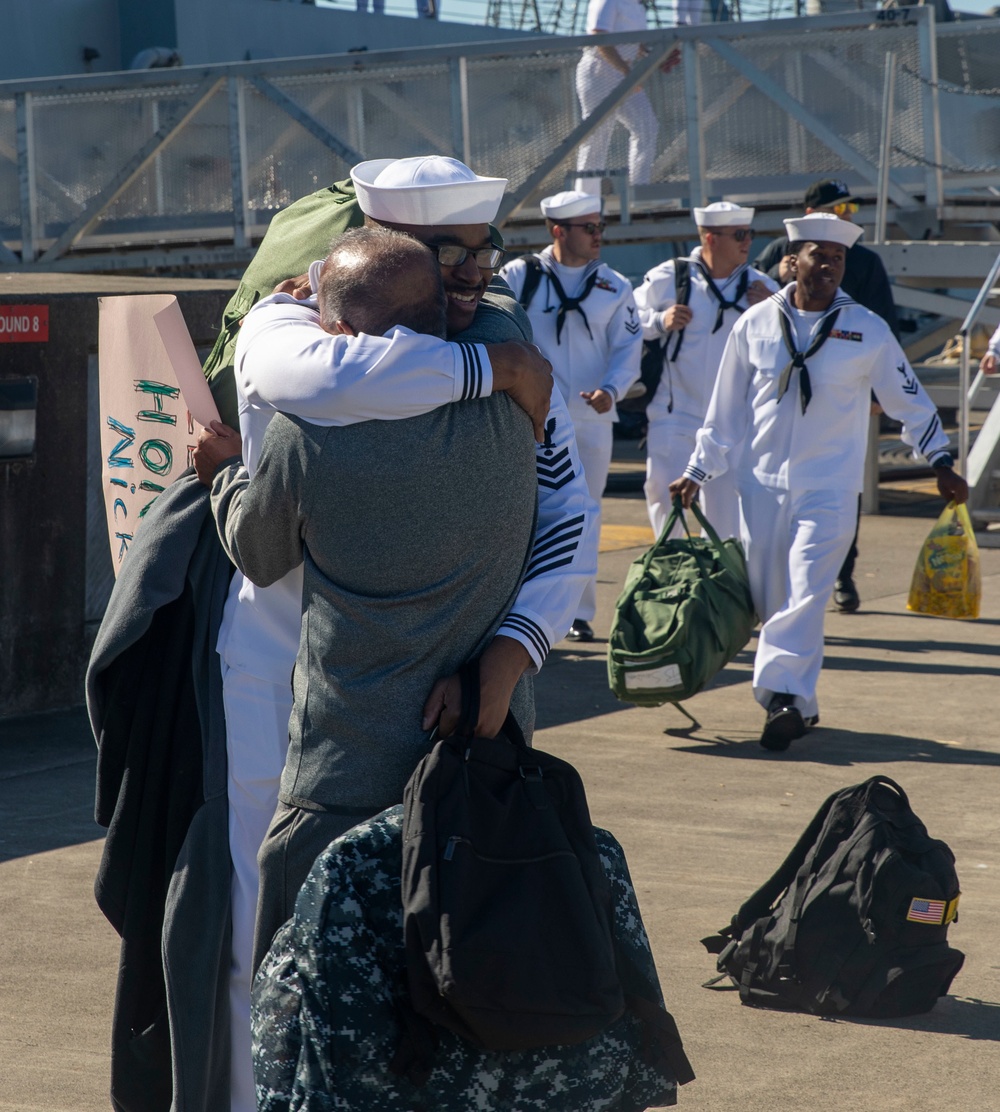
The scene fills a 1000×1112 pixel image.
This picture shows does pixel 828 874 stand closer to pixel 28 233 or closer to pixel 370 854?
pixel 370 854

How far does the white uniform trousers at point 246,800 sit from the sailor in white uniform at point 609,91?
32.5 feet

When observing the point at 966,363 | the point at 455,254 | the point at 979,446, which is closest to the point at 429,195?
the point at 455,254

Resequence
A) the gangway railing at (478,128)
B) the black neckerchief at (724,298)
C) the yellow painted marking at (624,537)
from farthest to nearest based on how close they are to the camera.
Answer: the gangway railing at (478,128) → the yellow painted marking at (624,537) → the black neckerchief at (724,298)

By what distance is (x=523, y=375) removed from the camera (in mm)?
2570

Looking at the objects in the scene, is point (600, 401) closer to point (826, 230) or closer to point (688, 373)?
point (688, 373)

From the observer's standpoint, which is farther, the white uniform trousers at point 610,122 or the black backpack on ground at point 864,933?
the white uniform trousers at point 610,122

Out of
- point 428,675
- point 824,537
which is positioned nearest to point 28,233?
point 824,537

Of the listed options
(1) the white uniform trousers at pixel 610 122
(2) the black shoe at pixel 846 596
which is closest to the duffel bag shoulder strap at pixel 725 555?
(2) the black shoe at pixel 846 596

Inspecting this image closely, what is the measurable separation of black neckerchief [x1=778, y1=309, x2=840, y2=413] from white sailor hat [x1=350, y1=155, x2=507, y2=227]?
4.21 m

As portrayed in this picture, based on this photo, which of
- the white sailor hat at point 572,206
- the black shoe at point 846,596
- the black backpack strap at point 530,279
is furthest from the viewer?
the black shoe at point 846,596

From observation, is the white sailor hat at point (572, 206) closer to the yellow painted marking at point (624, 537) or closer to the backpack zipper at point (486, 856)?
the yellow painted marking at point (624, 537)

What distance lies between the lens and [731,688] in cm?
780

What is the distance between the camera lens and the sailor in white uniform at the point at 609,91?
12.6 metres

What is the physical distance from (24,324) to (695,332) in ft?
12.9
